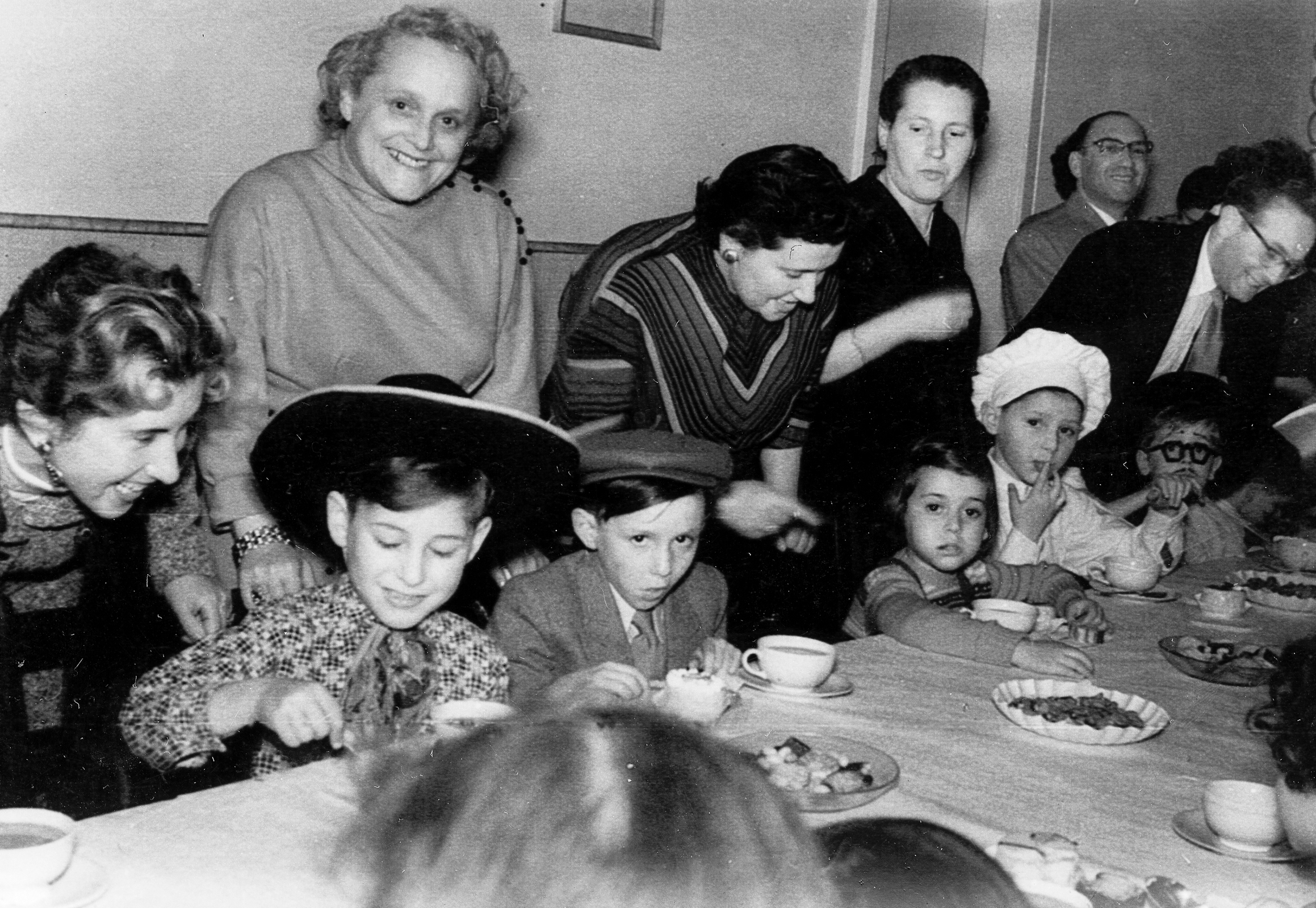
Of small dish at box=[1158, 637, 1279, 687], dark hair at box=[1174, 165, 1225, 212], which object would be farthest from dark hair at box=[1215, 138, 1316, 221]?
dark hair at box=[1174, 165, 1225, 212]

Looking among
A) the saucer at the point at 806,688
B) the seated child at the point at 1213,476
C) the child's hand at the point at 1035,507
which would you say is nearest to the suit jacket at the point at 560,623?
the saucer at the point at 806,688

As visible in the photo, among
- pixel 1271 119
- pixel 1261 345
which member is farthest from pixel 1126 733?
pixel 1271 119

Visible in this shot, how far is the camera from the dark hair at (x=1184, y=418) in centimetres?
353

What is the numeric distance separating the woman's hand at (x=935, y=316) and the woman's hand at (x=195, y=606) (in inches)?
65.7

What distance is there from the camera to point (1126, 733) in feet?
5.82

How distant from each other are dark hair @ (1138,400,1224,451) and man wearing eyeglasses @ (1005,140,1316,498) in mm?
94

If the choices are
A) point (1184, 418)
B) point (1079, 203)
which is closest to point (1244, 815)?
point (1184, 418)

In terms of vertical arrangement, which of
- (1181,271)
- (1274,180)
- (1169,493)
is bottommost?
(1169,493)

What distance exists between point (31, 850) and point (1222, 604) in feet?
7.50

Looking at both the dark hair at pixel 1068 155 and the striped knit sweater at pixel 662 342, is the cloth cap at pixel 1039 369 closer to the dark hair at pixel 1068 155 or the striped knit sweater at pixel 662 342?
the striped knit sweater at pixel 662 342

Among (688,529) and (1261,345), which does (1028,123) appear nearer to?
(1261,345)

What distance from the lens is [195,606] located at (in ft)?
6.93

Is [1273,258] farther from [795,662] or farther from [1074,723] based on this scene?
[795,662]

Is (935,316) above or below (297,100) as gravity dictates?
below
